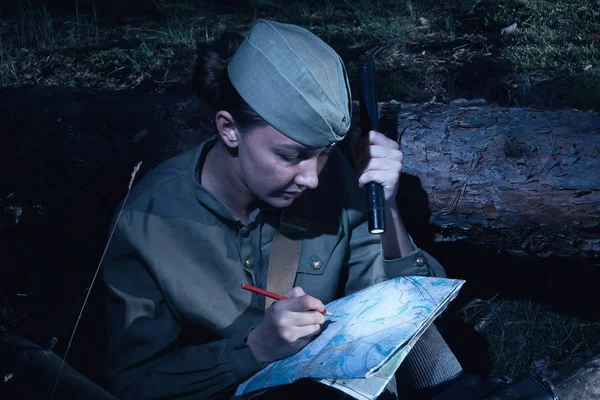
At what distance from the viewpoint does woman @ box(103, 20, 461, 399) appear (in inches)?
80.7

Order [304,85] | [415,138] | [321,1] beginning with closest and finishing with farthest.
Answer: [304,85] → [415,138] → [321,1]

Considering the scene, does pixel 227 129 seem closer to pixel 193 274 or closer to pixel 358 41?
pixel 193 274

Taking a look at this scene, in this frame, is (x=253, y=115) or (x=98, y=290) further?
(x=98, y=290)

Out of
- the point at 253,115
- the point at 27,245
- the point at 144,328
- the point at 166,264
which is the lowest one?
the point at 27,245

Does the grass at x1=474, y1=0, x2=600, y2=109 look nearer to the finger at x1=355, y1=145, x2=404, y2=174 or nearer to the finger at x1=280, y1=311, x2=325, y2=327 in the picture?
the finger at x1=355, y1=145, x2=404, y2=174

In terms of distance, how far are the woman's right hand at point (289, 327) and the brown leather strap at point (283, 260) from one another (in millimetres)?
372

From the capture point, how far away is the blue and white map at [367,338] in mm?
1874

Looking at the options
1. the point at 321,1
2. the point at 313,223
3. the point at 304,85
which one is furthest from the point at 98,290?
the point at 321,1

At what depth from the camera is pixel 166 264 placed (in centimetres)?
234

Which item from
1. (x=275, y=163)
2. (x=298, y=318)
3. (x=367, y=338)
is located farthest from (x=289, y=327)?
(x=275, y=163)

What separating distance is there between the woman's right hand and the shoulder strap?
374 millimetres

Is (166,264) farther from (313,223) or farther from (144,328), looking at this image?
(313,223)

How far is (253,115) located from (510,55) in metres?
3.57

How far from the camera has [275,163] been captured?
220 cm
